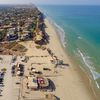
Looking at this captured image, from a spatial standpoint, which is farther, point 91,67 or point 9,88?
point 91,67

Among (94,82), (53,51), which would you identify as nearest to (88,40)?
(53,51)

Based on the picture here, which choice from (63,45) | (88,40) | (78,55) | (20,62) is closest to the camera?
(20,62)

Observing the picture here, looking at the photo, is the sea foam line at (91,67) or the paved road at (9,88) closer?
the paved road at (9,88)

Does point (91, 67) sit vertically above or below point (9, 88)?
below

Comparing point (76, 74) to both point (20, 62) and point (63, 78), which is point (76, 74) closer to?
point (63, 78)

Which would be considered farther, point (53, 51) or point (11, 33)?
point (11, 33)

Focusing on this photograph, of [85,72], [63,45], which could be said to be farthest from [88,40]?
[85,72]

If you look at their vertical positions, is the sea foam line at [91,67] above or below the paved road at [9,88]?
below

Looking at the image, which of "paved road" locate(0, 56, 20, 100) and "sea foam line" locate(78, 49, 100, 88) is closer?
"paved road" locate(0, 56, 20, 100)

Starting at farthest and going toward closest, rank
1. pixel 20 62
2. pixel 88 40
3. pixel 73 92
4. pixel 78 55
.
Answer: pixel 88 40
pixel 78 55
pixel 20 62
pixel 73 92

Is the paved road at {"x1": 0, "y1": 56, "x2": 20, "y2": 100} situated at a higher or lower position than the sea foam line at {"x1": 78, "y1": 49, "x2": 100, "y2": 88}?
higher
